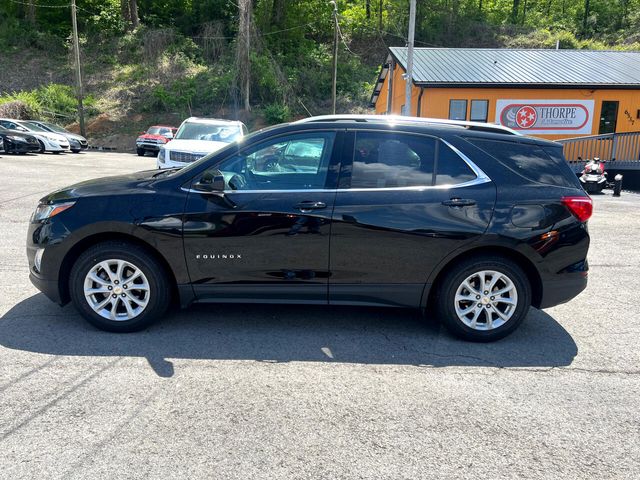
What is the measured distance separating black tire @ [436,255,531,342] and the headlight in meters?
3.25

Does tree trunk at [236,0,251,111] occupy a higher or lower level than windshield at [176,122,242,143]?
higher

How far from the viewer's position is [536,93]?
2328 centimetres

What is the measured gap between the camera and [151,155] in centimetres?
2881

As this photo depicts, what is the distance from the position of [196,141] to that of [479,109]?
1474cm

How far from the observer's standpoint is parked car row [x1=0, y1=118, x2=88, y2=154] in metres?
22.2

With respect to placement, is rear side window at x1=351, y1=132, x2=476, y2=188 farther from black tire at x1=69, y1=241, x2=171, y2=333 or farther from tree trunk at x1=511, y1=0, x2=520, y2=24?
tree trunk at x1=511, y1=0, x2=520, y2=24

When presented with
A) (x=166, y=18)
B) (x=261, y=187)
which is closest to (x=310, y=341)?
(x=261, y=187)

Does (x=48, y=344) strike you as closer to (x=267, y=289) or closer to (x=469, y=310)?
(x=267, y=289)

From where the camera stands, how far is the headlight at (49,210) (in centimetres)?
456

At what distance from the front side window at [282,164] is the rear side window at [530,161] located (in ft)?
4.26

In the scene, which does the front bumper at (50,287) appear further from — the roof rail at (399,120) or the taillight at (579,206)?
the taillight at (579,206)

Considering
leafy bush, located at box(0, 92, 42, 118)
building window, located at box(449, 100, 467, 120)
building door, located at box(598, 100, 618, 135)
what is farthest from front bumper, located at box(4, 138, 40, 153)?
building door, located at box(598, 100, 618, 135)

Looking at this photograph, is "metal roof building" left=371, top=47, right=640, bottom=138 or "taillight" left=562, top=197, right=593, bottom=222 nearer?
"taillight" left=562, top=197, right=593, bottom=222

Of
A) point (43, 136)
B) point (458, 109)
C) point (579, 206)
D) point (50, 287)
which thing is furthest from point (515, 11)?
point (50, 287)
